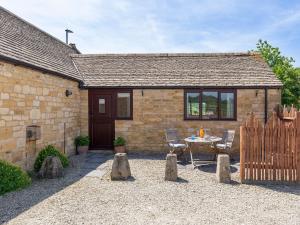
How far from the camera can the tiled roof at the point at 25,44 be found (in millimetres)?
7742

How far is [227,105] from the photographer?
11.9 meters

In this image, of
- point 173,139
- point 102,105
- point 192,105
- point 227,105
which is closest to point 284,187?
point 173,139

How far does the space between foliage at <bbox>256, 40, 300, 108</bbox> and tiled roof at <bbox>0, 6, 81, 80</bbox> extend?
51.9ft

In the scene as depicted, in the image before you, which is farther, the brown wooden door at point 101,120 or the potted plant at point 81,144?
the brown wooden door at point 101,120

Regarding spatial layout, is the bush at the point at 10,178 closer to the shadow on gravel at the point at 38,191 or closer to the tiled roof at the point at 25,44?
the shadow on gravel at the point at 38,191

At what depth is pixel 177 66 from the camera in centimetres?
1317

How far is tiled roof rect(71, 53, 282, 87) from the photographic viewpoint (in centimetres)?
1190

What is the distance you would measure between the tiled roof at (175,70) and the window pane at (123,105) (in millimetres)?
519

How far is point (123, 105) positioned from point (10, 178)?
637 cm

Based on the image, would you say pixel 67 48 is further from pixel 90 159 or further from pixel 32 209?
pixel 32 209

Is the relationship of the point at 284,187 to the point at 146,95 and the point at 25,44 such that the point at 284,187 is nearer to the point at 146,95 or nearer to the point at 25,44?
the point at 146,95

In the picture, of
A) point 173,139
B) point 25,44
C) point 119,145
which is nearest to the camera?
point 25,44

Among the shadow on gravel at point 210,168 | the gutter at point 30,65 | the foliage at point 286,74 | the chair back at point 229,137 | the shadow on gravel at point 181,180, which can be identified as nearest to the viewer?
the gutter at point 30,65

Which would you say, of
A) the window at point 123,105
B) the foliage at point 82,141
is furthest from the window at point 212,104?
the foliage at point 82,141
